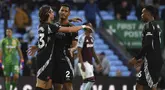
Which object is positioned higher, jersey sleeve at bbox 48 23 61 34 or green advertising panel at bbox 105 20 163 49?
jersey sleeve at bbox 48 23 61 34

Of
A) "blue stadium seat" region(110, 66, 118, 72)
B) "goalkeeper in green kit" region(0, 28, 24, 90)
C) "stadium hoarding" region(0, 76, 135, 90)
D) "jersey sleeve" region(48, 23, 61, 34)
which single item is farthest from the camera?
"blue stadium seat" region(110, 66, 118, 72)

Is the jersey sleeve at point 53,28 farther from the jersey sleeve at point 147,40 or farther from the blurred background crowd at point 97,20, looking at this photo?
the blurred background crowd at point 97,20

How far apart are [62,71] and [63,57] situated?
0.32 metres

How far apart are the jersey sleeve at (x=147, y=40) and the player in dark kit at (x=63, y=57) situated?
1521 millimetres

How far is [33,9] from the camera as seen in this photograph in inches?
1073

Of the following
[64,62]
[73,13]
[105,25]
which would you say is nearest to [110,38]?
[105,25]

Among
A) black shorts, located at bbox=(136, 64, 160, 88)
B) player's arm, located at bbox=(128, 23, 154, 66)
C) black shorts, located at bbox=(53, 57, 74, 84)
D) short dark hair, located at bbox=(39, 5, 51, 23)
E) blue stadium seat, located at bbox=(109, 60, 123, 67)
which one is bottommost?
blue stadium seat, located at bbox=(109, 60, 123, 67)

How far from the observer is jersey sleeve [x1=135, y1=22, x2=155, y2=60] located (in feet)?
40.5

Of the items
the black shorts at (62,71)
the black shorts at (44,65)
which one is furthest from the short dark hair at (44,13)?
the black shorts at (62,71)

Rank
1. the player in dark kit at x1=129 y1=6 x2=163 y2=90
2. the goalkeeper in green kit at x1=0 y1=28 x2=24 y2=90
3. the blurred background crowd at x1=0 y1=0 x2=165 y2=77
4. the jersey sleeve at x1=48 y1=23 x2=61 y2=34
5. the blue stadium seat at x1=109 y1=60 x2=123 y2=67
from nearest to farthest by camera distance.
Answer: the jersey sleeve at x1=48 y1=23 x2=61 y2=34 < the player in dark kit at x1=129 y1=6 x2=163 y2=90 < the goalkeeper in green kit at x1=0 y1=28 x2=24 y2=90 < the blurred background crowd at x1=0 y1=0 x2=165 y2=77 < the blue stadium seat at x1=109 y1=60 x2=123 y2=67

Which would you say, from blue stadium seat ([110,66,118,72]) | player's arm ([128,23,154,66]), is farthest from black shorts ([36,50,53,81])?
blue stadium seat ([110,66,118,72])

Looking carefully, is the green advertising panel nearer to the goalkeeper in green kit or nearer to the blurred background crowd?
the blurred background crowd

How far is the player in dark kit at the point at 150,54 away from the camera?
12.4 metres

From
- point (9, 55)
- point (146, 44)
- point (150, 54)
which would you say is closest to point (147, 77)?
point (150, 54)
